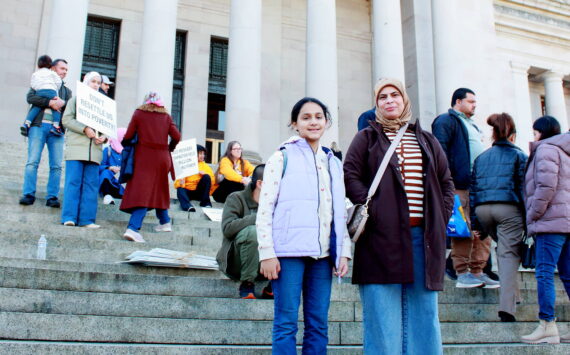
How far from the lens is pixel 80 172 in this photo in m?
7.90

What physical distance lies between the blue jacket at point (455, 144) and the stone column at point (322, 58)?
29.2 feet

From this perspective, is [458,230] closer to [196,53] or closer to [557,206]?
[557,206]

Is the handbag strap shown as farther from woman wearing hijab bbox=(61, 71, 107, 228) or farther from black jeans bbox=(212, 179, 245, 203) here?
black jeans bbox=(212, 179, 245, 203)

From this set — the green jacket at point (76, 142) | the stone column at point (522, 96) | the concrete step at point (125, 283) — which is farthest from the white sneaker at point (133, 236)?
the stone column at point (522, 96)

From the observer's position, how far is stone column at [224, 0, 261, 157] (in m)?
15.3

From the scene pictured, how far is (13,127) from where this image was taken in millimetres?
17359

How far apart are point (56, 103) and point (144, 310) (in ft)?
15.2

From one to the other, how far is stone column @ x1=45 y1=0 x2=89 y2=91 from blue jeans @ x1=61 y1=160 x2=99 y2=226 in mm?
6447

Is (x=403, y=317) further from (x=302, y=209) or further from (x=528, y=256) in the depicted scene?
(x=528, y=256)

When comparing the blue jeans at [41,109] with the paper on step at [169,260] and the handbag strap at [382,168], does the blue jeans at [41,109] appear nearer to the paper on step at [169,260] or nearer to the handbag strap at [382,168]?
the paper on step at [169,260]

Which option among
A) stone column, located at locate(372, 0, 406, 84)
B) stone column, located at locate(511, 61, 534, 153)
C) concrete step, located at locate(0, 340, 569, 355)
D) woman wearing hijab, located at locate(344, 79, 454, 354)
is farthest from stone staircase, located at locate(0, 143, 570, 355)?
stone column, located at locate(511, 61, 534, 153)

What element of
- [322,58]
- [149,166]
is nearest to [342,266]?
[149,166]

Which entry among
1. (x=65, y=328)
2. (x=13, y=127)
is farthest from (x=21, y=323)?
(x=13, y=127)

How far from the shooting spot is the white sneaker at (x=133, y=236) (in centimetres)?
753
